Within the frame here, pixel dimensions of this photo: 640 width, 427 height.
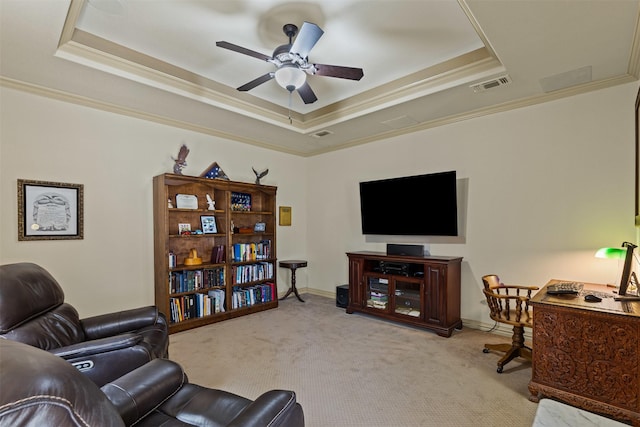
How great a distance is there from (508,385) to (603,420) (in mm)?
1297

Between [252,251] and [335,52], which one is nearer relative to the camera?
[335,52]

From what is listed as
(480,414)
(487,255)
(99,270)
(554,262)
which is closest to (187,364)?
(99,270)

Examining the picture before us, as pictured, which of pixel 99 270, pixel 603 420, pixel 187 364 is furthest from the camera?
pixel 99 270

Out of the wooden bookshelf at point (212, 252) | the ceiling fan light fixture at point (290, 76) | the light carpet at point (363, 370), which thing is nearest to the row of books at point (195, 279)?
the wooden bookshelf at point (212, 252)

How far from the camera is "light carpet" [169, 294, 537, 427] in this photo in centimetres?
221

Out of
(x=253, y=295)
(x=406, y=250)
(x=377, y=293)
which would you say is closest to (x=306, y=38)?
(x=406, y=250)

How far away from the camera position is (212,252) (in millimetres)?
4480

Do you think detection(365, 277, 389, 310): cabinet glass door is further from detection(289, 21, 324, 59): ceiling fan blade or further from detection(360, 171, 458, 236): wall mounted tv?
detection(289, 21, 324, 59): ceiling fan blade

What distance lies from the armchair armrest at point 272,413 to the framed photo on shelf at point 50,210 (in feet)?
10.6

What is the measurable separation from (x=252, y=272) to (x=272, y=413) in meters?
3.67

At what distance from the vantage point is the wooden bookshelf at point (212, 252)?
3.88 meters

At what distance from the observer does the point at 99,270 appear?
3.59 meters

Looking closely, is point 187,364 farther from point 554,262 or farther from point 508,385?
point 554,262

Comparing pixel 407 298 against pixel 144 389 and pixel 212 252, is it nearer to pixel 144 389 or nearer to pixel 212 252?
Answer: pixel 212 252
